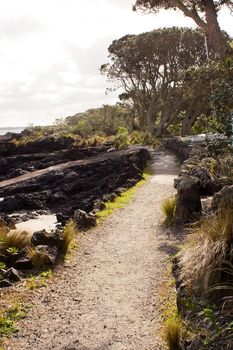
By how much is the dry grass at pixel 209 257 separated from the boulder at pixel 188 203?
4.42 metres

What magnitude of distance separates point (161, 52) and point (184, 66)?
2.33 meters

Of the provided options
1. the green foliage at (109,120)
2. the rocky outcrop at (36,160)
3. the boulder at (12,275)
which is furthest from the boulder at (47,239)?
the green foliage at (109,120)

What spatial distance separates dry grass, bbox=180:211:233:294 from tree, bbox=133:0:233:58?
32.1 feet

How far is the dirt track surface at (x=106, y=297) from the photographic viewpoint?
566 cm

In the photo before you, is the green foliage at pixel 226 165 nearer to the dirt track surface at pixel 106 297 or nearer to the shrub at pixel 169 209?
the shrub at pixel 169 209

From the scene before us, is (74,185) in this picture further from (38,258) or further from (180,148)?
(38,258)

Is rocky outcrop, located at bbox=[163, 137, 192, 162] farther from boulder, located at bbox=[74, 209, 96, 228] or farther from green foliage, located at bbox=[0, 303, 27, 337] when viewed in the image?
green foliage, located at bbox=[0, 303, 27, 337]

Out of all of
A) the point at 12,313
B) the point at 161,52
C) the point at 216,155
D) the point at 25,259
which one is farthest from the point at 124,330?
the point at 161,52

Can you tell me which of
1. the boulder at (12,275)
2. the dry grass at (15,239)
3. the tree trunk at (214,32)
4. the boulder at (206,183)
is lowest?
the boulder at (12,275)

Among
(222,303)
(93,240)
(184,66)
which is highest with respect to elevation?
(184,66)

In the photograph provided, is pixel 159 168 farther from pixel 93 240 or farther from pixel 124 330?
pixel 124 330

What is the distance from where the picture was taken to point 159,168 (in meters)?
22.5

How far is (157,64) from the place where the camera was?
131 ft

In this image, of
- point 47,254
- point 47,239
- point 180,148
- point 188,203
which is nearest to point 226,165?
point 188,203
